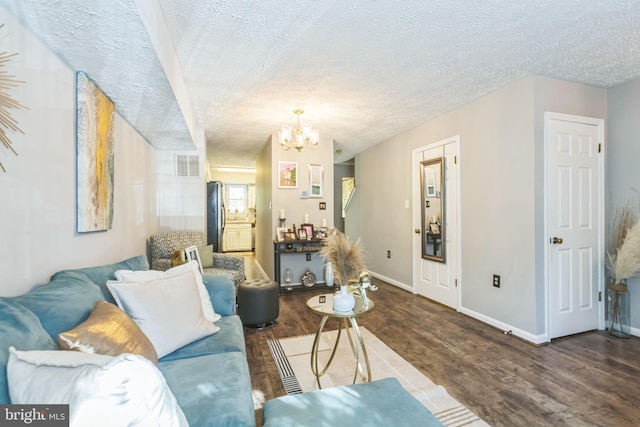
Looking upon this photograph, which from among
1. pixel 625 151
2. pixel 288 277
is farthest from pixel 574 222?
pixel 288 277

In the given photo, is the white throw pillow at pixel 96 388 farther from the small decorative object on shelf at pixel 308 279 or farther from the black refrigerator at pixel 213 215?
the black refrigerator at pixel 213 215

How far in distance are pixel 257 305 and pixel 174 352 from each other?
147 centimetres

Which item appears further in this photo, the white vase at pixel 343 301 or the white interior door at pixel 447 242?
the white interior door at pixel 447 242

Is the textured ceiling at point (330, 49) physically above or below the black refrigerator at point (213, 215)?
above

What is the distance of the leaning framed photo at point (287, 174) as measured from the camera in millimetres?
4672

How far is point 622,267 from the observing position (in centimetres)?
273

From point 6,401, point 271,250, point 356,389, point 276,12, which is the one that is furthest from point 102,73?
point 271,250

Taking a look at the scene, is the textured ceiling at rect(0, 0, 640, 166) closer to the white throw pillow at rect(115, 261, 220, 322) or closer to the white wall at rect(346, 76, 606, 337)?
the white wall at rect(346, 76, 606, 337)

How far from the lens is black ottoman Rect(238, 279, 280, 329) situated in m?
3.03

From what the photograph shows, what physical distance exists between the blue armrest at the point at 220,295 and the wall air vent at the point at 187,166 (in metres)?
2.40

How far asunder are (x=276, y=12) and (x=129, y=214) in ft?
7.20

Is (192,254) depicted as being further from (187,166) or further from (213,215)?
(213,215)

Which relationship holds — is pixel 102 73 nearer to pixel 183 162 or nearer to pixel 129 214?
pixel 129 214

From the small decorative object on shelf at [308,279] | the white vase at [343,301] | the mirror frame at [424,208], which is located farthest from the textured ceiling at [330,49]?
the small decorative object on shelf at [308,279]
